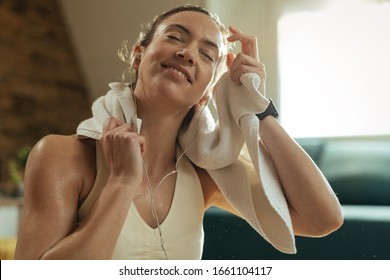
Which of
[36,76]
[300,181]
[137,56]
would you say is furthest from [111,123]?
[36,76]

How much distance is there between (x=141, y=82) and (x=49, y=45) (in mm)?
336

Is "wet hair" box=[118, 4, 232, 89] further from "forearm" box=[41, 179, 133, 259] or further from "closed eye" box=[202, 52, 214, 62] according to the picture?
"forearm" box=[41, 179, 133, 259]

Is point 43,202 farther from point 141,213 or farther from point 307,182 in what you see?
point 307,182

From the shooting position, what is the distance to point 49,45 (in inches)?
36.6

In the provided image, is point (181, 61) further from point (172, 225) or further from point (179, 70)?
point (172, 225)

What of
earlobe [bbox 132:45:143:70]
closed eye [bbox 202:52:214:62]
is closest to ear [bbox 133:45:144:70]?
earlobe [bbox 132:45:143:70]

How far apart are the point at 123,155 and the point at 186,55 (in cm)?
16

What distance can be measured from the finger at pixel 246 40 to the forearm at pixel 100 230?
262 millimetres

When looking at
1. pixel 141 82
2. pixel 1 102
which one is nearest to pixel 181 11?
pixel 141 82

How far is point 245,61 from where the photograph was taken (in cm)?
66

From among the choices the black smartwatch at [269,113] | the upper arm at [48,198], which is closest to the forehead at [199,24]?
the black smartwatch at [269,113]

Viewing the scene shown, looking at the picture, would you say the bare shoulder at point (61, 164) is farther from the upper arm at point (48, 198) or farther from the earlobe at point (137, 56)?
the earlobe at point (137, 56)

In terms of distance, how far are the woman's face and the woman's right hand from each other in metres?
0.09

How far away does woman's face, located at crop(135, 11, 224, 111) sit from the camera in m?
0.64
